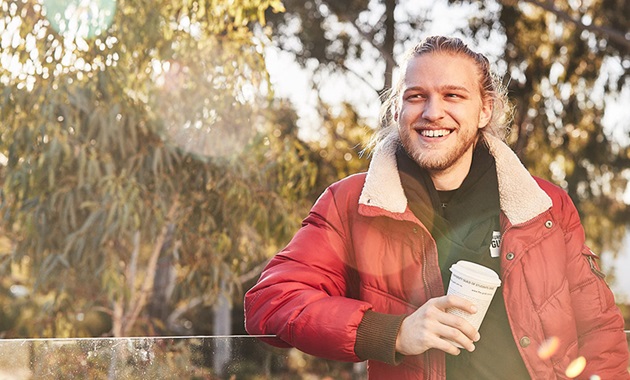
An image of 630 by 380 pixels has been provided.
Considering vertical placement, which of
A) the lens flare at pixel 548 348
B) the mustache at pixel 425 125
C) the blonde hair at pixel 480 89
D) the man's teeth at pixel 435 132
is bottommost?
the lens flare at pixel 548 348

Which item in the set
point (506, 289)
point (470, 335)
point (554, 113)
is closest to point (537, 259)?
point (506, 289)

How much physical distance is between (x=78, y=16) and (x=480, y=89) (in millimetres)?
4088

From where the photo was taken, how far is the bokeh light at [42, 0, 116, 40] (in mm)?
5693

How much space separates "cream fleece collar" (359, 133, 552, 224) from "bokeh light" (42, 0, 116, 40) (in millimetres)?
4037

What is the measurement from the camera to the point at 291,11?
944cm

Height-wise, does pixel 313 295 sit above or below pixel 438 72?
below

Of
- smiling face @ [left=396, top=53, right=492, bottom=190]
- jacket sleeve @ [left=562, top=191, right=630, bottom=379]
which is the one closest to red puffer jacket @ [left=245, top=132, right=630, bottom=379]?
jacket sleeve @ [left=562, top=191, right=630, bottom=379]

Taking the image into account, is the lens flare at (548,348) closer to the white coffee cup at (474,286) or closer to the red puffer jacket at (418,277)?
the red puffer jacket at (418,277)

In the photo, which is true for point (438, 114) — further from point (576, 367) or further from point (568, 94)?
point (568, 94)

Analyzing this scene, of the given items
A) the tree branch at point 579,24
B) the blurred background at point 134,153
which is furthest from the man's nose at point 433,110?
the tree branch at point 579,24

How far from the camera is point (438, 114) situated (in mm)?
2025

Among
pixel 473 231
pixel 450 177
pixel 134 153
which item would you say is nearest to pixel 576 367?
pixel 473 231

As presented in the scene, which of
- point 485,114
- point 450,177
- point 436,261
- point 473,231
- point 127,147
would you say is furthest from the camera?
point 127,147

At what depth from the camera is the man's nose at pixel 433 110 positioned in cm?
202
